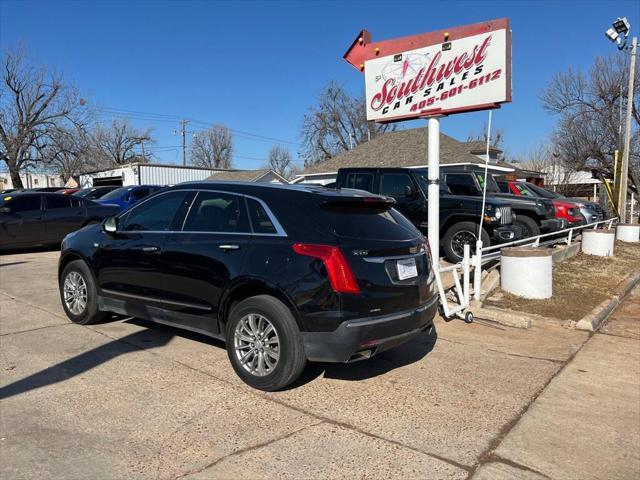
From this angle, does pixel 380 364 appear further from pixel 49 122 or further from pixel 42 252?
pixel 49 122

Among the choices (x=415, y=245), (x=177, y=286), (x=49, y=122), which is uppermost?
(x=49, y=122)

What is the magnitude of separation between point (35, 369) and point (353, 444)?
120 inches

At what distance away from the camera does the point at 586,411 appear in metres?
4.13

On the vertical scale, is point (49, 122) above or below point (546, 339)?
above

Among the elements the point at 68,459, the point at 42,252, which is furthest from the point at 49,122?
the point at 68,459

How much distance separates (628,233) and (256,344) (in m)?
15.3

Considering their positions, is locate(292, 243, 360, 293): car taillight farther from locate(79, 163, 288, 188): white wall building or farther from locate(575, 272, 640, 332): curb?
locate(79, 163, 288, 188): white wall building

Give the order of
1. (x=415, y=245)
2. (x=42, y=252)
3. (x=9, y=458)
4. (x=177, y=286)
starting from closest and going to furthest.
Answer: (x=9, y=458) < (x=415, y=245) < (x=177, y=286) < (x=42, y=252)

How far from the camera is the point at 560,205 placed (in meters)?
13.5

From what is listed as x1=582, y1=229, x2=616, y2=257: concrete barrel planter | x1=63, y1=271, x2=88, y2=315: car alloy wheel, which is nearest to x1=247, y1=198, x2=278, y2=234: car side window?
x1=63, y1=271, x2=88, y2=315: car alloy wheel

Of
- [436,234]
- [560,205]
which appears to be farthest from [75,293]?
[560,205]

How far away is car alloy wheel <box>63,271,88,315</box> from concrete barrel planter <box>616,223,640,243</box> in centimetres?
1550

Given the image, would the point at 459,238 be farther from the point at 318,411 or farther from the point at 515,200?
the point at 318,411

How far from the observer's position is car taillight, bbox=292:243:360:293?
12.7ft
